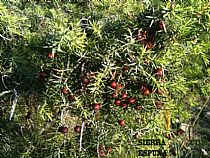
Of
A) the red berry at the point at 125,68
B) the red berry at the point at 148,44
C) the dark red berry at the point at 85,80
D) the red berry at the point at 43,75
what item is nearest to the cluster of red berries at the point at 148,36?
the red berry at the point at 148,44

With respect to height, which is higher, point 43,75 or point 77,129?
point 43,75

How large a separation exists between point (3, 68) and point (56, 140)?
15.1 inches

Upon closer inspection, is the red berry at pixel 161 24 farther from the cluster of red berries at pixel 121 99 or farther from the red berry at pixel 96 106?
the red berry at pixel 96 106

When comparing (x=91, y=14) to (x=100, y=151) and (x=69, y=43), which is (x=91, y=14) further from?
(x=100, y=151)

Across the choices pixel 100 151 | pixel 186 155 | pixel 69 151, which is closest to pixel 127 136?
pixel 100 151

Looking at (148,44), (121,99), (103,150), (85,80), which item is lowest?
(103,150)

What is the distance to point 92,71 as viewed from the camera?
1.74m

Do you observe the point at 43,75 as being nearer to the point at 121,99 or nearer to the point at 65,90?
the point at 65,90

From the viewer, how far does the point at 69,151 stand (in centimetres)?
189

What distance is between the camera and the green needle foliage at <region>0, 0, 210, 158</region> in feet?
5.55

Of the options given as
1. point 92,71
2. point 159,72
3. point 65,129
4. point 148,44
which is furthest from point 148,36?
point 65,129

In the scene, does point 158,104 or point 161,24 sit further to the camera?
point 158,104

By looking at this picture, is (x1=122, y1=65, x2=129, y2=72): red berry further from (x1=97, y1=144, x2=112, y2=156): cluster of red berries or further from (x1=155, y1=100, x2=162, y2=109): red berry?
(x1=97, y1=144, x2=112, y2=156): cluster of red berries

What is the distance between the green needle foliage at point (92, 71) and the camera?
1691 millimetres
